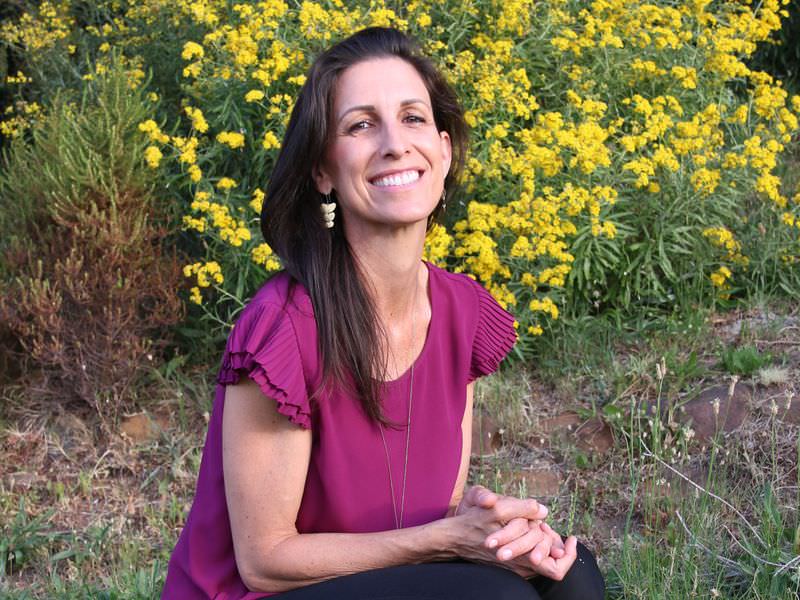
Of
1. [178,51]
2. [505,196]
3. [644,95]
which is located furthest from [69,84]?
[644,95]

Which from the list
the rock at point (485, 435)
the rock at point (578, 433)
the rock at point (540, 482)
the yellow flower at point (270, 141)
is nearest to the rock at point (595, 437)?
the rock at point (578, 433)

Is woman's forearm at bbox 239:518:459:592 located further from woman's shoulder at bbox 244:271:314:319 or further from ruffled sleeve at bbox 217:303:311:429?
woman's shoulder at bbox 244:271:314:319

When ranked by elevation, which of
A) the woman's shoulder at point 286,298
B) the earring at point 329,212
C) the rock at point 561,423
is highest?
Answer: the earring at point 329,212

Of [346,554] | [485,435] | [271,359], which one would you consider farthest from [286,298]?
[485,435]

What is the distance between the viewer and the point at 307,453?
220 centimetres

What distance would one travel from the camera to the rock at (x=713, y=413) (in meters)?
3.64

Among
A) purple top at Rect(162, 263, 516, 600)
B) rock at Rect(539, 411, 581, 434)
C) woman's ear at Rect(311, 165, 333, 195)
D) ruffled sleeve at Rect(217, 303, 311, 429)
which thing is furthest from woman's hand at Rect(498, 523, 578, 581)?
rock at Rect(539, 411, 581, 434)

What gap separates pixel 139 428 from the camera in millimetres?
4348

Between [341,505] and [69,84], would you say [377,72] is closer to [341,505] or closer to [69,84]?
[341,505]

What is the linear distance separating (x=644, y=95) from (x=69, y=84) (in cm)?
290

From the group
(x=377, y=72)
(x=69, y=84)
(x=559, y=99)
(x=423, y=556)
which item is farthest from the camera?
(x=69, y=84)

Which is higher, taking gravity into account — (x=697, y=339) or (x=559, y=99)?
(x=559, y=99)

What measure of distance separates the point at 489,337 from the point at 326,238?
518mm

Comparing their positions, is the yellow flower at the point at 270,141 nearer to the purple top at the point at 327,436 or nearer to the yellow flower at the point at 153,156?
the yellow flower at the point at 153,156
